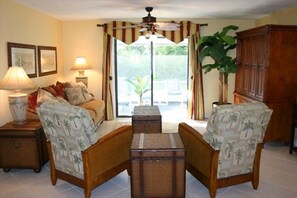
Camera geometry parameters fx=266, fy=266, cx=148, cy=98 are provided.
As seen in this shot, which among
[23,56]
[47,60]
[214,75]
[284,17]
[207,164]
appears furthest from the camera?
[214,75]

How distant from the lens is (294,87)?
4273 mm

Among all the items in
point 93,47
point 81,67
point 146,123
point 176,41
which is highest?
point 176,41

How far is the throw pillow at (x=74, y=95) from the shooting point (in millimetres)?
5207

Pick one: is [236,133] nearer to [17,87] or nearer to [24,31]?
[17,87]

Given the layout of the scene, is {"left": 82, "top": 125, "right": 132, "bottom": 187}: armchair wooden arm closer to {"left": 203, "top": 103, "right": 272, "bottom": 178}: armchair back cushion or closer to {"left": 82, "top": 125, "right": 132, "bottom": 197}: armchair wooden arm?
{"left": 82, "top": 125, "right": 132, "bottom": 197}: armchair wooden arm

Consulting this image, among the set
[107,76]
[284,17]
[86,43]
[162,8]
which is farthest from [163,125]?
[284,17]

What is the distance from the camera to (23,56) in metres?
4.37

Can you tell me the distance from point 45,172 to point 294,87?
3.94 metres

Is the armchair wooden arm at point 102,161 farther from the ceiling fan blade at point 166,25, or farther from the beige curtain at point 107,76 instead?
the beige curtain at point 107,76

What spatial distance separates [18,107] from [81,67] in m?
2.63

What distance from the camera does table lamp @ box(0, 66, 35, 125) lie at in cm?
335

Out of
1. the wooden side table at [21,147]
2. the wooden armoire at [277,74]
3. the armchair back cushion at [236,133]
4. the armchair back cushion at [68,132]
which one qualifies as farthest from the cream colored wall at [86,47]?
the armchair back cushion at [236,133]

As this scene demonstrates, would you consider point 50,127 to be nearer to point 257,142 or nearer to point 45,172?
point 45,172

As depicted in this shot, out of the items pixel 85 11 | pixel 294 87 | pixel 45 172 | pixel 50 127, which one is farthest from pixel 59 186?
pixel 294 87
